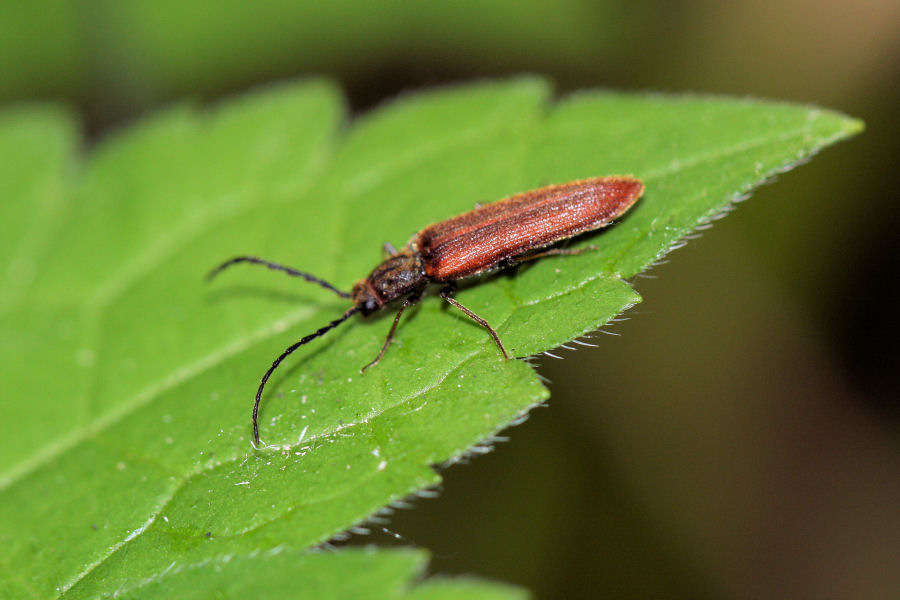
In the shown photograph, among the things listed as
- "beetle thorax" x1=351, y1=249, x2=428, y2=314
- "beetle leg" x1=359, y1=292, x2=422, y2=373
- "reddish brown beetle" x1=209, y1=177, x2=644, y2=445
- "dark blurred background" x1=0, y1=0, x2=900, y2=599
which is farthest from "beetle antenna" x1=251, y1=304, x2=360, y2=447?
"dark blurred background" x1=0, y1=0, x2=900, y2=599

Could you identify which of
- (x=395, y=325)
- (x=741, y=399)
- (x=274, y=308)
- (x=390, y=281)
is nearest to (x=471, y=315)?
(x=395, y=325)

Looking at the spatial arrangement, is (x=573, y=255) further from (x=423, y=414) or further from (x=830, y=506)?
(x=830, y=506)

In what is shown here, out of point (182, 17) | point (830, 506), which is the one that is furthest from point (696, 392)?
point (182, 17)

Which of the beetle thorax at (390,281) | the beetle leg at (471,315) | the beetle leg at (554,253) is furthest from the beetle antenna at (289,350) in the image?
the beetle leg at (554,253)

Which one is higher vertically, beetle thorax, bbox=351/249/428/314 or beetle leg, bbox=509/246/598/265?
beetle leg, bbox=509/246/598/265

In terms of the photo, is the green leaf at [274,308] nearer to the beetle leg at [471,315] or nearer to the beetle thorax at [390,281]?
the beetle leg at [471,315]

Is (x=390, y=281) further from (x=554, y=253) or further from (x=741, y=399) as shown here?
(x=741, y=399)

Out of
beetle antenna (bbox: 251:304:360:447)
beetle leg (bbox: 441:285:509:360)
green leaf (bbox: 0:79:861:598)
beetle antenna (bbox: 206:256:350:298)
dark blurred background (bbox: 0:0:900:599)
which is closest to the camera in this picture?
green leaf (bbox: 0:79:861:598)

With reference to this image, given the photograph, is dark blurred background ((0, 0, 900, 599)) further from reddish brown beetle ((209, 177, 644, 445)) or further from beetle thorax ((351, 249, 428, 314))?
beetle thorax ((351, 249, 428, 314))
